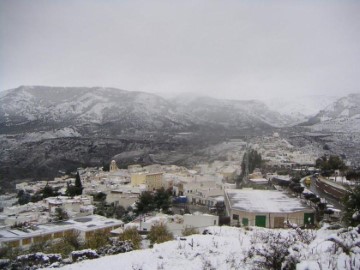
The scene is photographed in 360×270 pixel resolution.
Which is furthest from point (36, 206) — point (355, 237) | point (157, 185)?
point (355, 237)

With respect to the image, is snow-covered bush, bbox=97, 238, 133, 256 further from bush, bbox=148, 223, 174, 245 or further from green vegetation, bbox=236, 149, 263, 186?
green vegetation, bbox=236, 149, 263, 186

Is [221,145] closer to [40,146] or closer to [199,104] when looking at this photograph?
[40,146]

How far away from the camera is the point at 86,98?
308ft

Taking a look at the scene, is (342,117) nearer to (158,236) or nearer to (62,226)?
(62,226)

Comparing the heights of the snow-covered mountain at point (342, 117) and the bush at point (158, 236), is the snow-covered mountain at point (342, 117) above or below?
above

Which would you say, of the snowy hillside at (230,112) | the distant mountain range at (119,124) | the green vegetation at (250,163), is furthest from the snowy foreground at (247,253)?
the snowy hillside at (230,112)

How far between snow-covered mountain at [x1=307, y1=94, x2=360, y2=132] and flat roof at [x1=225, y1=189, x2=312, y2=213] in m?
40.6

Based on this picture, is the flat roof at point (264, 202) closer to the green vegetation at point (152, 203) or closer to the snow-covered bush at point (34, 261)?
the green vegetation at point (152, 203)

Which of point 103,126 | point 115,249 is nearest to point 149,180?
point 115,249

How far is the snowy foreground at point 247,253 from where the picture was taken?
4359 millimetres

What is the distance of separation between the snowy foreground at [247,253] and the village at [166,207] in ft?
2.61

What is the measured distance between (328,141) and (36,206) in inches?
1670

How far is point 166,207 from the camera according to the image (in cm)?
2398

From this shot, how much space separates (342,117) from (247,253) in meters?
63.9
